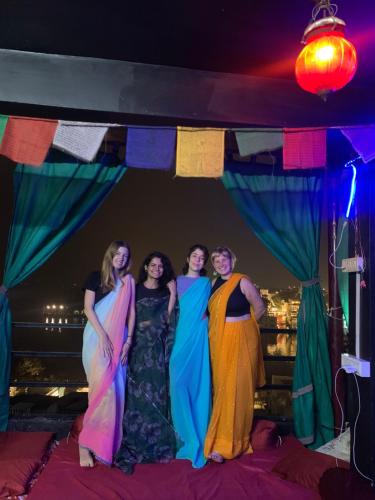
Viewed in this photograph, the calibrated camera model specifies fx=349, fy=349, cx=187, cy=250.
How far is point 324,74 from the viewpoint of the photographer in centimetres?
198

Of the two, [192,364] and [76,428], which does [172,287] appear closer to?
[192,364]

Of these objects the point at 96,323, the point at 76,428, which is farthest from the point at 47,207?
the point at 76,428

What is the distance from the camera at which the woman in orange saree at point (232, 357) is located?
2875 millimetres

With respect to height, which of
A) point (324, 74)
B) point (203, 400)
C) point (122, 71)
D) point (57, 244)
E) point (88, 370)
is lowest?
point (203, 400)

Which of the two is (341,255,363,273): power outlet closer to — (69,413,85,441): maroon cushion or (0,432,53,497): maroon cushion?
(69,413,85,441): maroon cushion

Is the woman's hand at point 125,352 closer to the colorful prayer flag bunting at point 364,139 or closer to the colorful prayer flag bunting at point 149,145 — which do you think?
the colorful prayer flag bunting at point 149,145

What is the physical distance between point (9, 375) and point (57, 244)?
4.04ft

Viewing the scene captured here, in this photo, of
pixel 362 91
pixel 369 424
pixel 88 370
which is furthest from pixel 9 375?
pixel 362 91

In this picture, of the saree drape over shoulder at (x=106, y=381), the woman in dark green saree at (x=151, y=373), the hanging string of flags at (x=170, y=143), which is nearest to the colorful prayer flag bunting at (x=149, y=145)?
the hanging string of flags at (x=170, y=143)

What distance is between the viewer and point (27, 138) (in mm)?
2498

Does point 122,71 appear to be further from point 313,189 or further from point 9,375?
point 9,375

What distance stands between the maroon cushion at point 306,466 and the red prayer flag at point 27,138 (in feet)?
9.70

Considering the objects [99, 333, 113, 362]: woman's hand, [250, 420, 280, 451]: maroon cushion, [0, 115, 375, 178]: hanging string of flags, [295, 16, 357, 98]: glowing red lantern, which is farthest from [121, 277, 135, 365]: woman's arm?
[295, 16, 357, 98]: glowing red lantern

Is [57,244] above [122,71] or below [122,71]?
below
